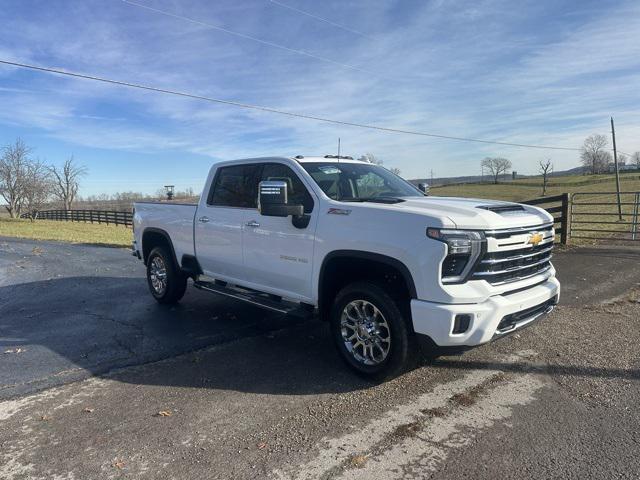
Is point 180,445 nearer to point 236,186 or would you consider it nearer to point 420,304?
point 420,304

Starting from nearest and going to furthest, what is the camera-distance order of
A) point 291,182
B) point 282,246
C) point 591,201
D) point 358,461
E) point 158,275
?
1. point 358,461
2. point 282,246
3. point 291,182
4. point 158,275
5. point 591,201

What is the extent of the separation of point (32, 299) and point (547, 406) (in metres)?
7.80

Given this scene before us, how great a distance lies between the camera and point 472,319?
3682mm

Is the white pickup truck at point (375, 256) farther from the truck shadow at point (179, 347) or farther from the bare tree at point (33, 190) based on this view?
the bare tree at point (33, 190)

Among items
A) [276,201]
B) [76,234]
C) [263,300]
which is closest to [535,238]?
[276,201]

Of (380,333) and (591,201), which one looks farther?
(591,201)

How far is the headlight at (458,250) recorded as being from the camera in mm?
3689

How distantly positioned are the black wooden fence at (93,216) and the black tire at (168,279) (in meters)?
30.2

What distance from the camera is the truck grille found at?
12.6 ft

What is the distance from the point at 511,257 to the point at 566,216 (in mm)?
8451

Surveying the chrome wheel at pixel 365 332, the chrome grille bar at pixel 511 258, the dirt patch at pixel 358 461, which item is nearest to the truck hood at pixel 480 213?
the chrome grille bar at pixel 511 258

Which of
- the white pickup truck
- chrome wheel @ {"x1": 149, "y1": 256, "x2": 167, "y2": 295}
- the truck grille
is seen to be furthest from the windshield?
chrome wheel @ {"x1": 149, "y1": 256, "x2": 167, "y2": 295}

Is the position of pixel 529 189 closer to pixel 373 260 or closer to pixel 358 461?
pixel 373 260

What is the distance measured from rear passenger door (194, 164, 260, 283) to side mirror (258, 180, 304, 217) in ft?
2.98
